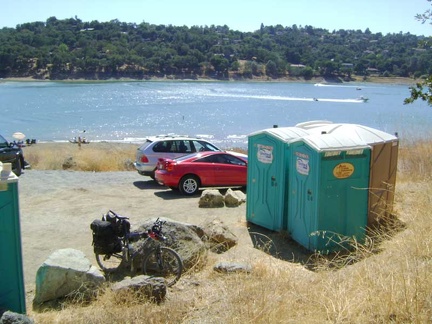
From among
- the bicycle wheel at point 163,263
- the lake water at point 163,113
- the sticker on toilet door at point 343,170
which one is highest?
the sticker on toilet door at point 343,170

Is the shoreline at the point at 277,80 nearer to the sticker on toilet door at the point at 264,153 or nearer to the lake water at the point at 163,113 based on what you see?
the lake water at the point at 163,113

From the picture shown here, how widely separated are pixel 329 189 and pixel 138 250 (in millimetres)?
3313

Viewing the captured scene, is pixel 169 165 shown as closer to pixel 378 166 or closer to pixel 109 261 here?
pixel 109 261

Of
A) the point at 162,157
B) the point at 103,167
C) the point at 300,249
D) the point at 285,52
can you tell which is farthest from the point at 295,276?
the point at 285,52

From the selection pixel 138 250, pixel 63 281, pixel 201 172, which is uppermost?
pixel 138 250

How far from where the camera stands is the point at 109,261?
9.07 meters

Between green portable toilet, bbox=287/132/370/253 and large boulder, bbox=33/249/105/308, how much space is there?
369cm

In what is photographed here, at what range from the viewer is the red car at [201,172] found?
15297 millimetres

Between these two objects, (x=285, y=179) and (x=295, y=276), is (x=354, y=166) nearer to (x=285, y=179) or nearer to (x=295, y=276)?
(x=285, y=179)

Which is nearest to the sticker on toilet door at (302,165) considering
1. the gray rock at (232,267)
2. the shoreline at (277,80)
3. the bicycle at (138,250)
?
the gray rock at (232,267)

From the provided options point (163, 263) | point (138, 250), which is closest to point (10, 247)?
point (138, 250)

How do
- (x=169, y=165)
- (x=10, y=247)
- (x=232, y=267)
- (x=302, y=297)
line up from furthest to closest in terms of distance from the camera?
(x=169, y=165) → (x=232, y=267) → (x=10, y=247) → (x=302, y=297)

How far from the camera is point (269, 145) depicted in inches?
412

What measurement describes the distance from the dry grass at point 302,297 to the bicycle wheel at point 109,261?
47.3 inches
